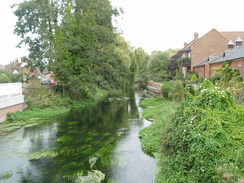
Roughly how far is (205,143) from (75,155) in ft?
18.3

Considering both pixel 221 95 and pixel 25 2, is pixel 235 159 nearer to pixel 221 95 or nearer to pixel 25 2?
pixel 221 95

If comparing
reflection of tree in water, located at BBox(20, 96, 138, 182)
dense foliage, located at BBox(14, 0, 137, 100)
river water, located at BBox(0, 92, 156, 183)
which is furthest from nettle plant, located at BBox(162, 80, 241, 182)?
dense foliage, located at BBox(14, 0, 137, 100)

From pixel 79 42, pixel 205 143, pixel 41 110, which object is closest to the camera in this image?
pixel 205 143

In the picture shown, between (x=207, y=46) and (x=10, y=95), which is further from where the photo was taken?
(x=207, y=46)

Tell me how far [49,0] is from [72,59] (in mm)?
8351

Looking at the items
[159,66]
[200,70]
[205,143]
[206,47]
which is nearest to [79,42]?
[205,143]

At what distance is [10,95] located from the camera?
52.1 ft

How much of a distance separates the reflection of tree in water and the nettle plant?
2.65m

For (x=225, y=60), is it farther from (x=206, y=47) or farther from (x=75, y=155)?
(x=75, y=155)

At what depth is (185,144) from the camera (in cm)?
705

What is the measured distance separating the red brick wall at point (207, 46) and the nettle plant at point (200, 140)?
102 feet

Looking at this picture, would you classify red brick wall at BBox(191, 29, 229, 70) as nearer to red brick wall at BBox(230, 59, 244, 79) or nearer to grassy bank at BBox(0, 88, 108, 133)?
Result: red brick wall at BBox(230, 59, 244, 79)

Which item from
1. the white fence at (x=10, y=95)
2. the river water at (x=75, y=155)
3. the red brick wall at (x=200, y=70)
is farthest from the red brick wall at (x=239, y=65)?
the white fence at (x=10, y=95)

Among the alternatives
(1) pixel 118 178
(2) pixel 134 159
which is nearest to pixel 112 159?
(2) pixel 134 159
